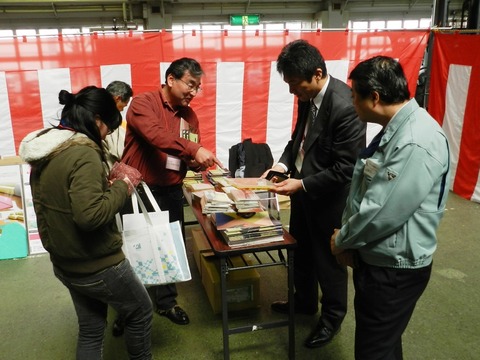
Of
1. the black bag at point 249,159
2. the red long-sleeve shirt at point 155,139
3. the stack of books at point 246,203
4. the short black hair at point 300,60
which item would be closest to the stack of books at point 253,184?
the stack of books at point 246,203

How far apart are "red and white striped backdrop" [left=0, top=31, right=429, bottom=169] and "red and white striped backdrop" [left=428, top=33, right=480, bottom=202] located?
0.87 feet

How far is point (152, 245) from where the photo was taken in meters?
1.59

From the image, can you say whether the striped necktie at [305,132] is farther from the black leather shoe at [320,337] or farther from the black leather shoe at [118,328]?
the black leather shoe at [118,328]

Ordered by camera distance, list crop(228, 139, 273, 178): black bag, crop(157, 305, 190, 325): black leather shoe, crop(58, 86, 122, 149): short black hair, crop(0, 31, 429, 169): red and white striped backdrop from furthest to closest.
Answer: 1. crop(228, 139, 273, 178): black bag
2. crop(0, 31, 429, 169): red and white striped backdrop
3. crop(157, 305, 190, 325): black leather shoe
4. crop(58, 86, 122, 149): short black hair

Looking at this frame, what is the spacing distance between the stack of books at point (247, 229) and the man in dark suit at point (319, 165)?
163mm

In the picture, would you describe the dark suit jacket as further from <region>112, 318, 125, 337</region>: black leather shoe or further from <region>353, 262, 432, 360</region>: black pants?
<region>112, 318, 125, 337</region>: black leather shoe

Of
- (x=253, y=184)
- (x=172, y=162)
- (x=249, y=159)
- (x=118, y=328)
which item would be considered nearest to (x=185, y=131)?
(x=172, y=162)

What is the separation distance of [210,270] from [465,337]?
1.50m

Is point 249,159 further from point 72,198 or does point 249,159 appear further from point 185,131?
point 72,198

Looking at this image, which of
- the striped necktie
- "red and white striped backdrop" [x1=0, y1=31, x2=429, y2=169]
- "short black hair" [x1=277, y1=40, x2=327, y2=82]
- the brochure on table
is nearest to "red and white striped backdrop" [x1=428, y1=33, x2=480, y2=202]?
"red and white striped backdrop" [x1=0, y1=31, x2=429, y2=169]

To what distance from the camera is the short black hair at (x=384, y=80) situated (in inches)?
47.3

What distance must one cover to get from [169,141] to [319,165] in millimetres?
764

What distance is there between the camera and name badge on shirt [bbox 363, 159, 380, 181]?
123 cm

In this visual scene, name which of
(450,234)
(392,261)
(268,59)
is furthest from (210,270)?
(268,59)
